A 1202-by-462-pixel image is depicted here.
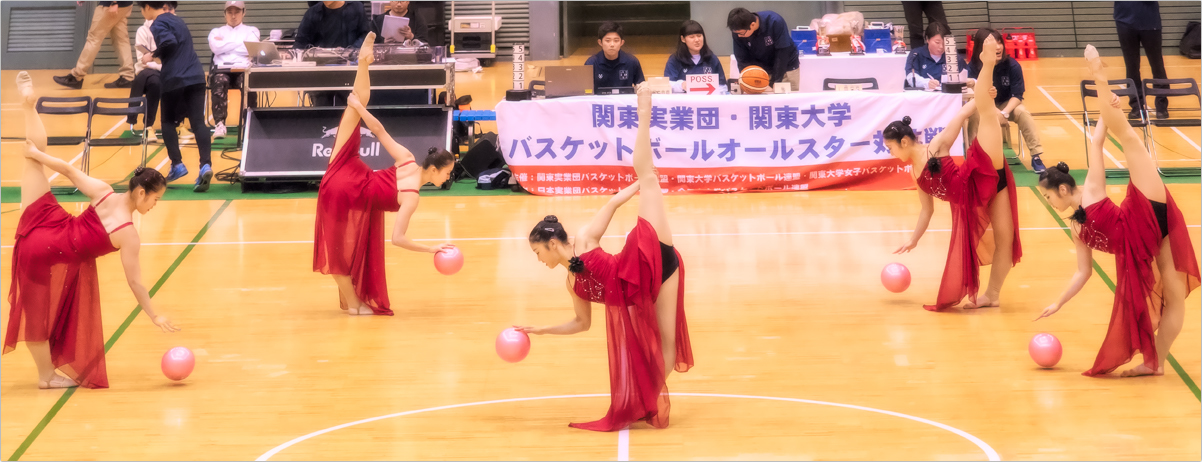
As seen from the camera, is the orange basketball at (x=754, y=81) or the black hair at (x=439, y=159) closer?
the black hair at (x=439, y=159)

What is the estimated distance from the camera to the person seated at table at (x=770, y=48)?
10070 mm

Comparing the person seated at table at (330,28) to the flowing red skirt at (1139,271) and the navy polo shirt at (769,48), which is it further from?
the flowing red skirt at (1139,271)

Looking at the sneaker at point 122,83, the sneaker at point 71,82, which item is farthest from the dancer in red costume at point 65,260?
the sneaker at point 71,82

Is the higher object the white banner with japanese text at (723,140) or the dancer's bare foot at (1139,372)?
the white banner with japanese text at (723,140)

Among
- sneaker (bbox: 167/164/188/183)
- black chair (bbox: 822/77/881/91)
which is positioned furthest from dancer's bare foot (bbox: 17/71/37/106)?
black chair (bbox: 822/77/881/91)

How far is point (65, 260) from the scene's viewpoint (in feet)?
16.7

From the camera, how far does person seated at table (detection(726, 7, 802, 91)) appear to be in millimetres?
10070

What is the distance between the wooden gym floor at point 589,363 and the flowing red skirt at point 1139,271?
181 millimetres

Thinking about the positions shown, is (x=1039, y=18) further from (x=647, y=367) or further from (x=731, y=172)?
(x=647, y=367)

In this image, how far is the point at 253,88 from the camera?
9922mm

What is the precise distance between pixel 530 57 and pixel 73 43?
6.81 metres

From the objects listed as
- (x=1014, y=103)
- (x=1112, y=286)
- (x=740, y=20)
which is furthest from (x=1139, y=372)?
(x=740, y=20)

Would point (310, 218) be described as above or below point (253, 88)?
below

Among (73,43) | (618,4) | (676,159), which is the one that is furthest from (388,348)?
(618,4)
